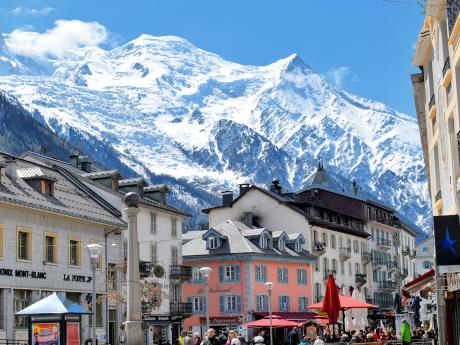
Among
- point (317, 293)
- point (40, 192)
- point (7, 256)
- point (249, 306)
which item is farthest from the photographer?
point (317, 293)

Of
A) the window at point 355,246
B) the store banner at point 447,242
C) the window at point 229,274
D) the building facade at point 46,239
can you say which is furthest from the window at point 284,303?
the store banner at point 447,242

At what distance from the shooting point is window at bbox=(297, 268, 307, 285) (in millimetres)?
87312

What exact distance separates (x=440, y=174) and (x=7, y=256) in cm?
2470

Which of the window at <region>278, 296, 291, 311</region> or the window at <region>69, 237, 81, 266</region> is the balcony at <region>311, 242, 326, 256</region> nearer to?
the window at <region>278, 296, 291, 311</region>

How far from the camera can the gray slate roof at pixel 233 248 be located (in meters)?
81.4

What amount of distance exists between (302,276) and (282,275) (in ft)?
12.3

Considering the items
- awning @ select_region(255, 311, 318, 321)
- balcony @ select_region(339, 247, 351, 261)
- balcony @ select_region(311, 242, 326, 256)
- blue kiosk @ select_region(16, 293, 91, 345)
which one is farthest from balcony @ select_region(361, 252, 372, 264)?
blue kiosk @ select_region(16, 293, 91, 345)

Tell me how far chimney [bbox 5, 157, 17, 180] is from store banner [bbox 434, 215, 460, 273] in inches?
1282

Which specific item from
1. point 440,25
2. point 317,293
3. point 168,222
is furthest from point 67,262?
point 317,293

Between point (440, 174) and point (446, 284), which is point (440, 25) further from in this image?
point (446, 284)

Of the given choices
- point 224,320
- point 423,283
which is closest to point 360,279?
point 224,320

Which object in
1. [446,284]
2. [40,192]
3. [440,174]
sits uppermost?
[40,192]

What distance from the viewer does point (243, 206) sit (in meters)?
93.7

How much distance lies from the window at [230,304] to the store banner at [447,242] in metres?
60.1
